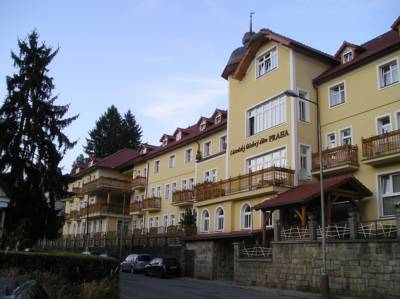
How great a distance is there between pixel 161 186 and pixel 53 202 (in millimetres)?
19653

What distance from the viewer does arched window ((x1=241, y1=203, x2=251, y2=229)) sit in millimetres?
32000

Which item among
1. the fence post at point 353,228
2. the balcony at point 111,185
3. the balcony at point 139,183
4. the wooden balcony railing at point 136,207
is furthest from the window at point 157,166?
the fence post at point 353,228

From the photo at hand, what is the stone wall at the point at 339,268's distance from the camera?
1914 cm

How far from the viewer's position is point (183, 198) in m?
41.6

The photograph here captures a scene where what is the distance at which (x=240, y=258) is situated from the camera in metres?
27.8

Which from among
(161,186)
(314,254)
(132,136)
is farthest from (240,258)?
(132,136)

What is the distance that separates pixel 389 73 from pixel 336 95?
405cm

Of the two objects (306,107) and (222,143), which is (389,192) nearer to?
(306,107)

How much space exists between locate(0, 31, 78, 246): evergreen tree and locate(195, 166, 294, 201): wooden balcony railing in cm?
1017

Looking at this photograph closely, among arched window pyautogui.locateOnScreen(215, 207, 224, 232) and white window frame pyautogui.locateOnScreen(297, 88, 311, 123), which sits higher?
white window frame pyautogui.locateOnScreen(297, 88, 311, 123)

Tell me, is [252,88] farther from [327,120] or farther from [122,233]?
[122,233]

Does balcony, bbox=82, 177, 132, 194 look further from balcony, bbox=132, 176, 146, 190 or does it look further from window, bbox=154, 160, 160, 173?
window, bbox=154, 160, 160, 173

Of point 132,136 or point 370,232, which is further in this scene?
point 132,136

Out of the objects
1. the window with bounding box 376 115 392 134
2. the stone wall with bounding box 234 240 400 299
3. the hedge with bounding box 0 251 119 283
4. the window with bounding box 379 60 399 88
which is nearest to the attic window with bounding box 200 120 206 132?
the stone wall with bounding box 234 240 400 299
